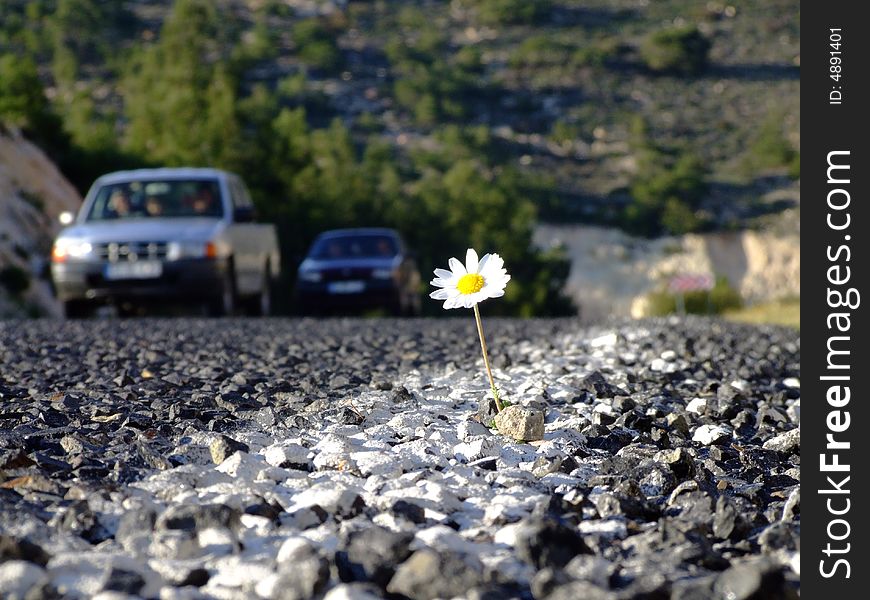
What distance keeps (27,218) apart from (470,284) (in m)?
16.6

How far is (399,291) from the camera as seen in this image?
16.3 m

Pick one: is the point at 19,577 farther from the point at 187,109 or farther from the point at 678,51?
the point at 678,51

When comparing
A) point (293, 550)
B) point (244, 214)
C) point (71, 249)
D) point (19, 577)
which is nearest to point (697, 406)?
point (293, 550)

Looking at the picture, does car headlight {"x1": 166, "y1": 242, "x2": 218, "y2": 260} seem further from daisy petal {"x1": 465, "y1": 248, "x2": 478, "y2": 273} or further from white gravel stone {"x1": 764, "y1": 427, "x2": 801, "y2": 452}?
white gravel stone {"x1": 764, "y1": 427, "x2": 801, "y2": 452}

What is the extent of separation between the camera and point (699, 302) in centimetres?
3225

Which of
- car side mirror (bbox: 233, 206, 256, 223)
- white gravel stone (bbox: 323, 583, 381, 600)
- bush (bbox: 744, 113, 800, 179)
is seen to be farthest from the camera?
bush (bbox: 744, 113, 800, 179)

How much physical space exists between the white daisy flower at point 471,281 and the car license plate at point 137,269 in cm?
811

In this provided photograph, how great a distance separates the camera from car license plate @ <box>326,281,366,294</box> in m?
16.0

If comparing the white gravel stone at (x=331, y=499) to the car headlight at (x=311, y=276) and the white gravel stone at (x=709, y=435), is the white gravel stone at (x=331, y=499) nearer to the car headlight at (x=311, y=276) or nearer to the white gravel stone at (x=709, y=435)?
the white gravel stone at (x=709, y=435)

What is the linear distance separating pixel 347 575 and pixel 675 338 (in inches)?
270

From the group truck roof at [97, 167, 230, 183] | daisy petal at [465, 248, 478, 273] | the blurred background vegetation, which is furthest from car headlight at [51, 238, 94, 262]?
the blurred background vegetation

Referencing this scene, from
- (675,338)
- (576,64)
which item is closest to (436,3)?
(576,64)

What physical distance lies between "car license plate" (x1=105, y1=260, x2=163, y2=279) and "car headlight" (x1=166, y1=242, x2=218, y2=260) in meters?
0.16

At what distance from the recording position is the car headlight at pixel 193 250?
11.6 m
